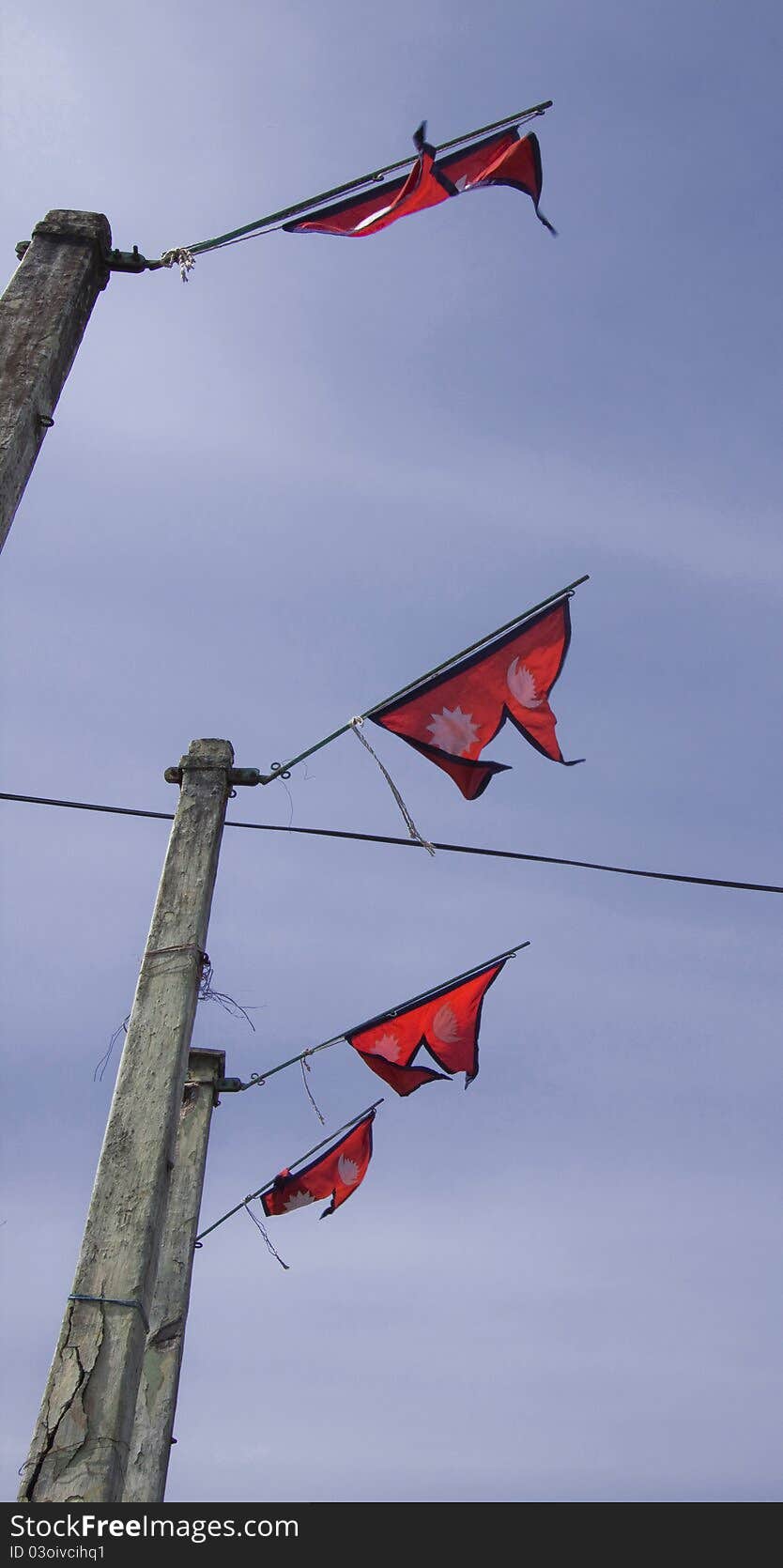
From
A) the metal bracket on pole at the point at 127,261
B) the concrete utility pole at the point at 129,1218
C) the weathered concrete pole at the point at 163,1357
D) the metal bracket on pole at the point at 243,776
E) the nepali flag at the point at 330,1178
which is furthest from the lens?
the nepali flag at the point at 330,1178

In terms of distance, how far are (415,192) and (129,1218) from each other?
177 inches

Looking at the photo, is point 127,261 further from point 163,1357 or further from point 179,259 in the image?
point 163,1357

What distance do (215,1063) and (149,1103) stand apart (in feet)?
12.1

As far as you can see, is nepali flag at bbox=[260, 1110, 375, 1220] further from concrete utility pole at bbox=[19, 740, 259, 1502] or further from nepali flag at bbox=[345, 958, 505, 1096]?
concrete utility pole at bbox=[19, 740, 259, 1502]

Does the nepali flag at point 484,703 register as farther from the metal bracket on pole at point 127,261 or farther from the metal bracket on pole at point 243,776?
the metal bracket on pole at point 127,261

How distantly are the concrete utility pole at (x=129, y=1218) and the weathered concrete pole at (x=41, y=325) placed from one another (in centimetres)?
196

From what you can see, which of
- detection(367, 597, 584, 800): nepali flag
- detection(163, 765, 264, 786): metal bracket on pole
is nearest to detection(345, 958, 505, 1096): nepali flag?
detection(367, 597, 584, 800): nepali flag

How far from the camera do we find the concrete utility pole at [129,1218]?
13.2ft

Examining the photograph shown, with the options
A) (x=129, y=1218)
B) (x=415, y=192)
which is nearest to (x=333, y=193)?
(x=415, y=192)

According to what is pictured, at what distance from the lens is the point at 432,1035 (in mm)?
7918

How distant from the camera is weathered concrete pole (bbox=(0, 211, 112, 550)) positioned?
171 inches

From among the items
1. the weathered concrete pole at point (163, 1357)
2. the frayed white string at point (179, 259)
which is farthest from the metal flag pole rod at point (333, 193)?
the weathered concrete pole at point (163, 1357)

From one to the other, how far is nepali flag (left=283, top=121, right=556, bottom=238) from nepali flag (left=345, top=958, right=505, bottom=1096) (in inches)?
181

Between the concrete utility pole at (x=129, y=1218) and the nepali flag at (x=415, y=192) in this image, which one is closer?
the concrete utility pole at (x=129, y=1218)
